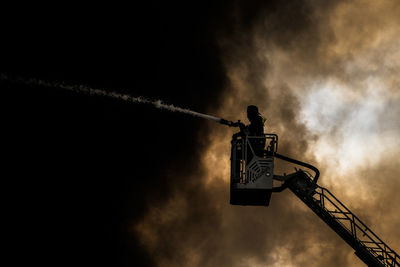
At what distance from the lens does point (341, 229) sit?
61.8 feet

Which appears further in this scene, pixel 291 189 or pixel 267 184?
pixel 291 189

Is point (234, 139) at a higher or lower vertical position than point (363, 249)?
higher

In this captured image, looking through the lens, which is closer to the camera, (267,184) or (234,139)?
(267,184)

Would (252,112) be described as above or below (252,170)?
above

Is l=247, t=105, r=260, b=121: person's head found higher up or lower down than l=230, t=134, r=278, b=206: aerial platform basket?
higher up

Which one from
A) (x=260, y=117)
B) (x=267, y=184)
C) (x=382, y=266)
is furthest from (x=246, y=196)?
(x=382, y=266)

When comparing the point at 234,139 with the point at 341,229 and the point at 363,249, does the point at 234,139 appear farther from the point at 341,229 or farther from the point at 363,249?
the point at 363,249

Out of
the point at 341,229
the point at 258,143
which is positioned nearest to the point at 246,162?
the point at 258,143

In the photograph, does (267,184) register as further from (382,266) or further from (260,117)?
(382,266)

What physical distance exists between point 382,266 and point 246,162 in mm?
7920

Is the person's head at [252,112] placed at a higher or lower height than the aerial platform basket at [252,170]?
higher

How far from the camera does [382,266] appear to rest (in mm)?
18438

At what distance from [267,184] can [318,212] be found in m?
3.17

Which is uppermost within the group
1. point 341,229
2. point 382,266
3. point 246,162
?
point 246,162
